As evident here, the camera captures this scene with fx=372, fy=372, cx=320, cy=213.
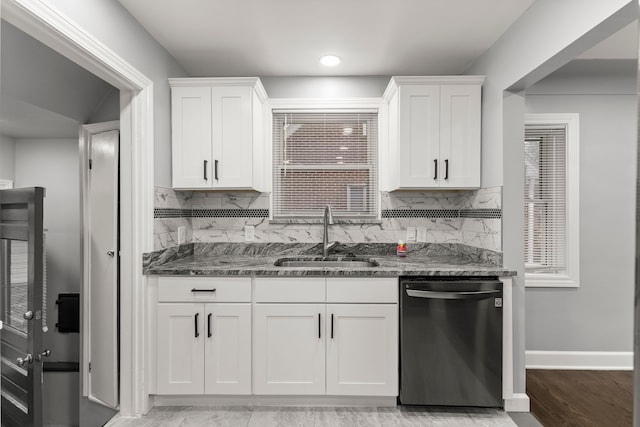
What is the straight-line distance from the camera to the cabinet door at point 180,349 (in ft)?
7.84

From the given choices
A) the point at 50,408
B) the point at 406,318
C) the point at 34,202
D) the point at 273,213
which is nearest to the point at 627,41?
the point at 406,318

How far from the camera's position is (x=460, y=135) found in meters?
2.73

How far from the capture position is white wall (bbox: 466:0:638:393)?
195 centimetres

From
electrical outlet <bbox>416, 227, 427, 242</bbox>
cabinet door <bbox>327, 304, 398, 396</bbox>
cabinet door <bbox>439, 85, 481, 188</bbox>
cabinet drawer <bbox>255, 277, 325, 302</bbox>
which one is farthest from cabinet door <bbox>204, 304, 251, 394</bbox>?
cabinet door <bbox>439, 85, 481, 188</bbox>

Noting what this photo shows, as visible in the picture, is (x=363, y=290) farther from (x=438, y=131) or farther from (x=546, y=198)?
(x=546, y=198)

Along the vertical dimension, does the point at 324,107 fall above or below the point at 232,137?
above

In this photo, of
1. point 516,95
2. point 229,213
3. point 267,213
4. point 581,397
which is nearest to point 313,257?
point 267,213

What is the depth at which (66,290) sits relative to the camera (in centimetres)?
373

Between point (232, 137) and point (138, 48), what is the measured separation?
2.61 ft

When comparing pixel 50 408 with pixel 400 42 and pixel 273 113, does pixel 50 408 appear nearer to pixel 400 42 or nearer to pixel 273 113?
pixel 273 113

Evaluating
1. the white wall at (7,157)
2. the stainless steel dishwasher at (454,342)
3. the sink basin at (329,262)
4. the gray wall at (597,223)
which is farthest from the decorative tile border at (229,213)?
the gray wall at (597,223)

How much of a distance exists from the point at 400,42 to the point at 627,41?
153cm

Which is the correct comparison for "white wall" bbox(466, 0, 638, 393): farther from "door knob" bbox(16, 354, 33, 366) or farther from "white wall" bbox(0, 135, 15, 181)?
"white wall" bbox(0, 135, 15, 181)

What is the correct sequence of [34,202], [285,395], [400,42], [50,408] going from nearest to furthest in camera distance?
[34,202] → [285,395] → [400,42] → [50,408]
